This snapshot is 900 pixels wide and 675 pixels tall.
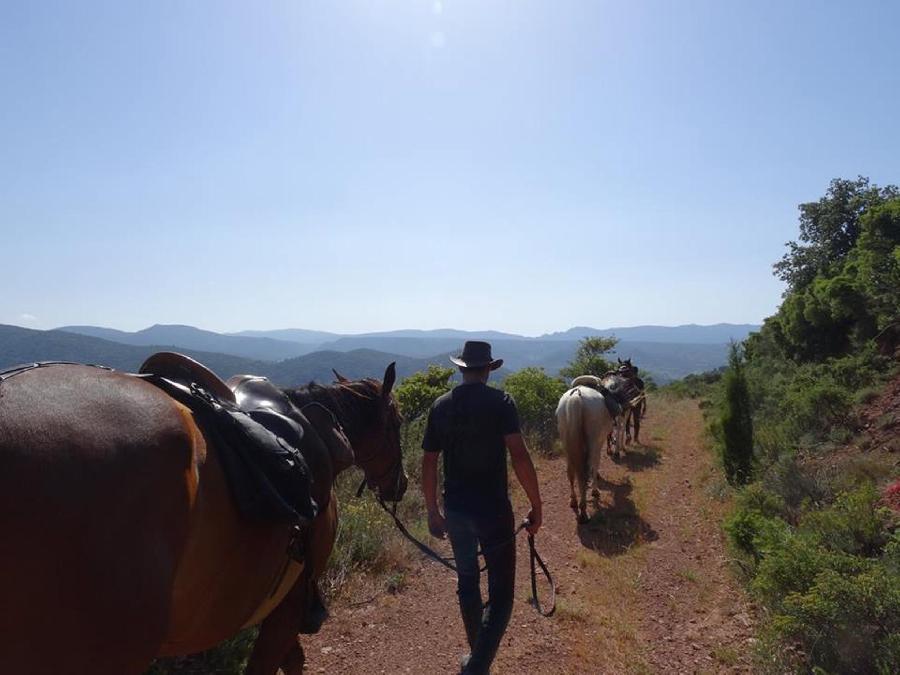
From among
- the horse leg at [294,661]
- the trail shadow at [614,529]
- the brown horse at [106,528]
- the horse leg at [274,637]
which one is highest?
the brown horse at [106,528]

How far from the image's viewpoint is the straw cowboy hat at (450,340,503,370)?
11.0 ft

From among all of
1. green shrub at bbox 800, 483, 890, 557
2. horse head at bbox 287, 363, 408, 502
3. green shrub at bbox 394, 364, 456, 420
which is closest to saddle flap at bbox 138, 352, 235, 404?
horse head at bbox 287, 363, 408, 502

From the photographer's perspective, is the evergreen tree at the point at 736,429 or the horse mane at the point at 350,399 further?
the evergreen tree at the point at 736,429

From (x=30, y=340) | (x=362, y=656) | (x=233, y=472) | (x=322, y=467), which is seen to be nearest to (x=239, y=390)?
(x=322, y=467)

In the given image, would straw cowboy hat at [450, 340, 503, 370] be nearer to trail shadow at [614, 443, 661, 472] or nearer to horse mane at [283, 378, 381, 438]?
horse mane at [283, 378, 381, 438]

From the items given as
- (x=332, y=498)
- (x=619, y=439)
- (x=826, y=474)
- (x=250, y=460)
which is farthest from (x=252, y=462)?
(x=619, y=439)

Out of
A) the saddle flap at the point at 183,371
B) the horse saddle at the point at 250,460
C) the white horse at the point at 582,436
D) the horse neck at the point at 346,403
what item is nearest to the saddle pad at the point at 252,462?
the horse saddle at the point at 250,460

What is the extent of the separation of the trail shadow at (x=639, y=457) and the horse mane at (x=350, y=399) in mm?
8231

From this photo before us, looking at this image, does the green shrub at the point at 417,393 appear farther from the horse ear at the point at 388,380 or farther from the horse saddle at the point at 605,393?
the horse ear at the point at 388,380

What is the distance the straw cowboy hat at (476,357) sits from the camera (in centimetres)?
336

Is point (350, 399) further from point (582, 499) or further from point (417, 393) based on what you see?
point (417, 393)

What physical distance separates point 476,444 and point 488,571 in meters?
0.78

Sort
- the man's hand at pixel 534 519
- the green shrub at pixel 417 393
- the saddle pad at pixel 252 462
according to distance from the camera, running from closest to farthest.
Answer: the saddle pad at pixel 252 462, the man's hand at pixel 534 519, the green shrub at pixel 417 393

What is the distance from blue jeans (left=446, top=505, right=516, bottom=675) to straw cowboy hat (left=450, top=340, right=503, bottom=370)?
0.92m
